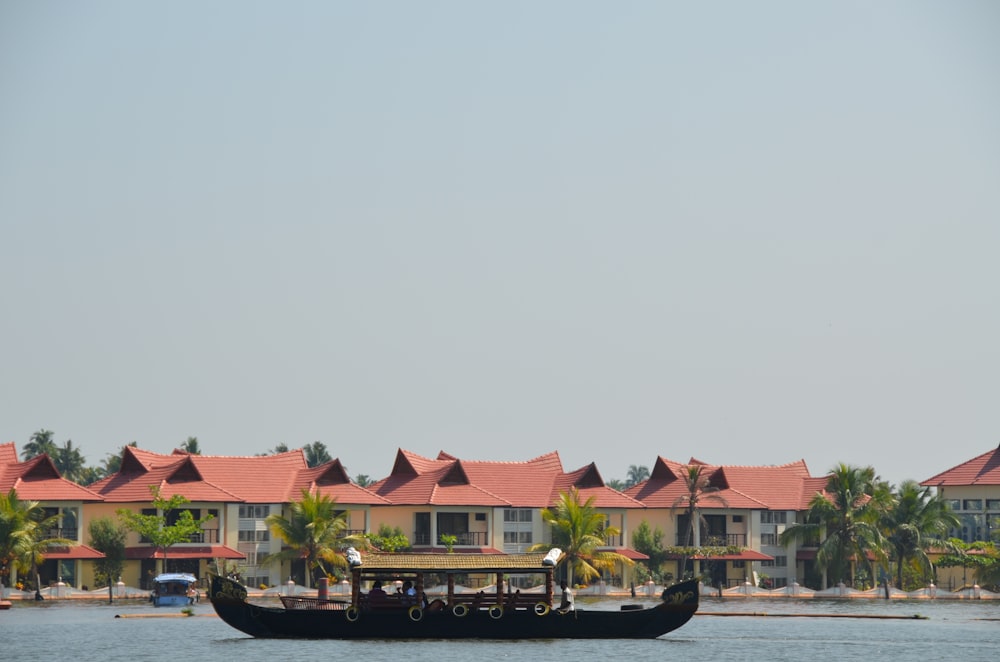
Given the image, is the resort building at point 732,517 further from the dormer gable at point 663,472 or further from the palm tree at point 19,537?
the palm tree at point 19,537

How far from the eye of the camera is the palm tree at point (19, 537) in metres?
83.8

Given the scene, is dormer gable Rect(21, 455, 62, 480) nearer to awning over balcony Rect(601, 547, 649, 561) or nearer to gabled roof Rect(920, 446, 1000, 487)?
awning over balcony Rect(601, 547, 649, 561)

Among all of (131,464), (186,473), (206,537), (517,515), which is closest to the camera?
(206,537)

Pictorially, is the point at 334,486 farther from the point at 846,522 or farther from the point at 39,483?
the point at 846,522

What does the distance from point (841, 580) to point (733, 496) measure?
954 cm

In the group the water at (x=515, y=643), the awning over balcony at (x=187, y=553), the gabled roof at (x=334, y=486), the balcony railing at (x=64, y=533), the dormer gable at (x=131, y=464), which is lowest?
the water at (x=515, y=643)

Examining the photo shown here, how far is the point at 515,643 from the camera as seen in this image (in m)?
58.9

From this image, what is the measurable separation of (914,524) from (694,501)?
12.8 metres

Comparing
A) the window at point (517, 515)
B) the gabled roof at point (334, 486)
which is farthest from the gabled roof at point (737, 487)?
the gabled roof at point (334, 486)

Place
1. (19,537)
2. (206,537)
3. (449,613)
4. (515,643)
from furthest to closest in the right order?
1. (206,537)
2. (19,537)
3. (515,643)
4. (449,613)

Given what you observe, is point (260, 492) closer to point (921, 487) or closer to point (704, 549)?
point (704, 549)

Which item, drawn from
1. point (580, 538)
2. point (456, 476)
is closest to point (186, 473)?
point (456, 476)

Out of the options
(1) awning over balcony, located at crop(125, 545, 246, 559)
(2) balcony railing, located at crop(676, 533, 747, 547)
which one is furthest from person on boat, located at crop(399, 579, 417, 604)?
(2) balcony railing, located at crop(676, 533, 747, 547)

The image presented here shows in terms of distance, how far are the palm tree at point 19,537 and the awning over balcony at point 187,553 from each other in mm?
5936
